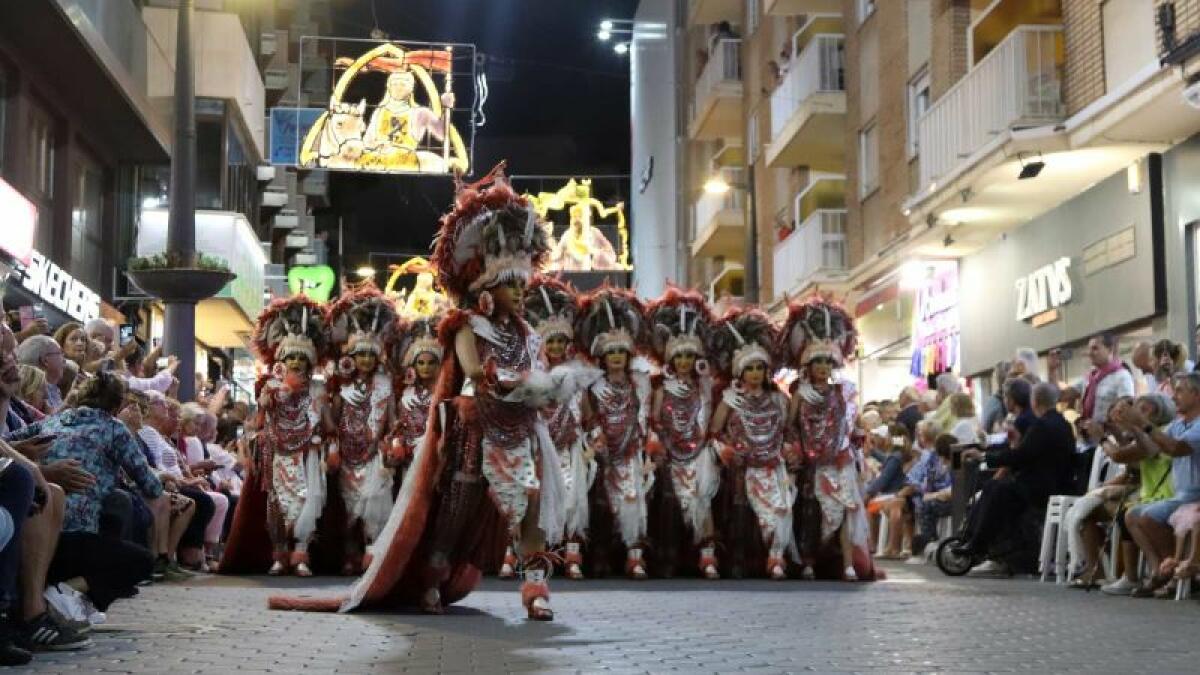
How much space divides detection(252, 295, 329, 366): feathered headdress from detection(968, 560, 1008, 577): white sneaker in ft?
20.2

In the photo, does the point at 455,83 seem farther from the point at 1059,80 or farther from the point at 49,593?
the point at 49,593

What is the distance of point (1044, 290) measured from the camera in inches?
907

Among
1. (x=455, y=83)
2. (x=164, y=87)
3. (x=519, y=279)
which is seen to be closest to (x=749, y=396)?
(x=519, y=279)

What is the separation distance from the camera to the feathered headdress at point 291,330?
1593cm

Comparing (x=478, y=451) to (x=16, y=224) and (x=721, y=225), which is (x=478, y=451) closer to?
(x=16, y=224)

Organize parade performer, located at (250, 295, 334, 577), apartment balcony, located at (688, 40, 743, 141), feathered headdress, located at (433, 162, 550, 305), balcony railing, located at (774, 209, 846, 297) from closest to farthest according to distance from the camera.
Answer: feathered headdress, located at (433, 162, 550, 305) → parade performer, located at (250, 295, 334, 577) → balcony railing, located at (774, 209, 846, 297) → apartment balcony, located at (688, 40, 743, 141)

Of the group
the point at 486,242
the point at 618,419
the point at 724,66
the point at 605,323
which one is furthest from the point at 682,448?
the point at 724,66

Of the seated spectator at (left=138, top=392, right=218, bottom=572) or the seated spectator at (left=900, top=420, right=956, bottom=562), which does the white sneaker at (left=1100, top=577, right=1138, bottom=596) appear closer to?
the seated spectator at (left=900, top=420, right=956, bottom=562)

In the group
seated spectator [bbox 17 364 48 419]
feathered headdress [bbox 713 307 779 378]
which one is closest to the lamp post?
feathered headdress [bbox 713 307 779 378]

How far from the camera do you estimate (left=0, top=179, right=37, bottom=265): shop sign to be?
20.6m

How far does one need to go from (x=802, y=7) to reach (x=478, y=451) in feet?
78.5

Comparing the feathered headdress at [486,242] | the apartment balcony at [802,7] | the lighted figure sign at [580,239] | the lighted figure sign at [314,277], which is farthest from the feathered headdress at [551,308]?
the lighted figure sign at [314,277]

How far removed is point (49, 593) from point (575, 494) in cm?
704

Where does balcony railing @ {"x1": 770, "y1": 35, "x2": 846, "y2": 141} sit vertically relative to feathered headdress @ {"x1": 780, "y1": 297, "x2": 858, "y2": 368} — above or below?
above
